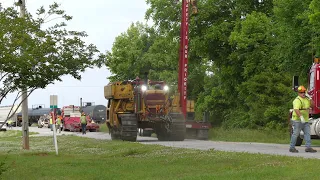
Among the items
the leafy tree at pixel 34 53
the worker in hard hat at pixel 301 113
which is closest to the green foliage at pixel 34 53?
the leafy tree at pixel 34 53

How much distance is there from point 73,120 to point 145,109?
34287 mm

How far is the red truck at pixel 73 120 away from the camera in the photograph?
68.2 metres

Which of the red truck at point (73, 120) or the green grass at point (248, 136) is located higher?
the red truck at point (73, 120)

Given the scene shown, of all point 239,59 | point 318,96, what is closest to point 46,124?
point 239,59

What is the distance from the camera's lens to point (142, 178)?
15.3 metres

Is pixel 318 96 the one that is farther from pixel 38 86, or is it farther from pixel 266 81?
pixel 266 81

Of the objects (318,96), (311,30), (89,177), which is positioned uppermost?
(311,30)

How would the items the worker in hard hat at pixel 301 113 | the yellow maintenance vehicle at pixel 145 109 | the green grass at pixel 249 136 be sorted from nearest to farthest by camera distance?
the worker in hard hat at pixel 301 113 < the yellow maintenance vehicle at pixel 145 109 < the green grass at pixel 249 136

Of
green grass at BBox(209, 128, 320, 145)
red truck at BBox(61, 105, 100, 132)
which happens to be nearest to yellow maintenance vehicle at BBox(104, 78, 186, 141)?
green grass at BBox(209, 128, 320, 145)

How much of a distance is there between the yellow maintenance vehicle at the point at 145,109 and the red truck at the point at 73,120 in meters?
29.7

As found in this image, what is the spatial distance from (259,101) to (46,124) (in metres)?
51.9

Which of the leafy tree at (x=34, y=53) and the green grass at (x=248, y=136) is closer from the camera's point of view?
the leafy tree at (x=34, y=53)

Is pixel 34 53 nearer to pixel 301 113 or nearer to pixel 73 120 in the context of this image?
pixel 301 113

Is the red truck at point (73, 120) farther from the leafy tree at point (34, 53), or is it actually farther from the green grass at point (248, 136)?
the leafy tree at point (34, 53)
